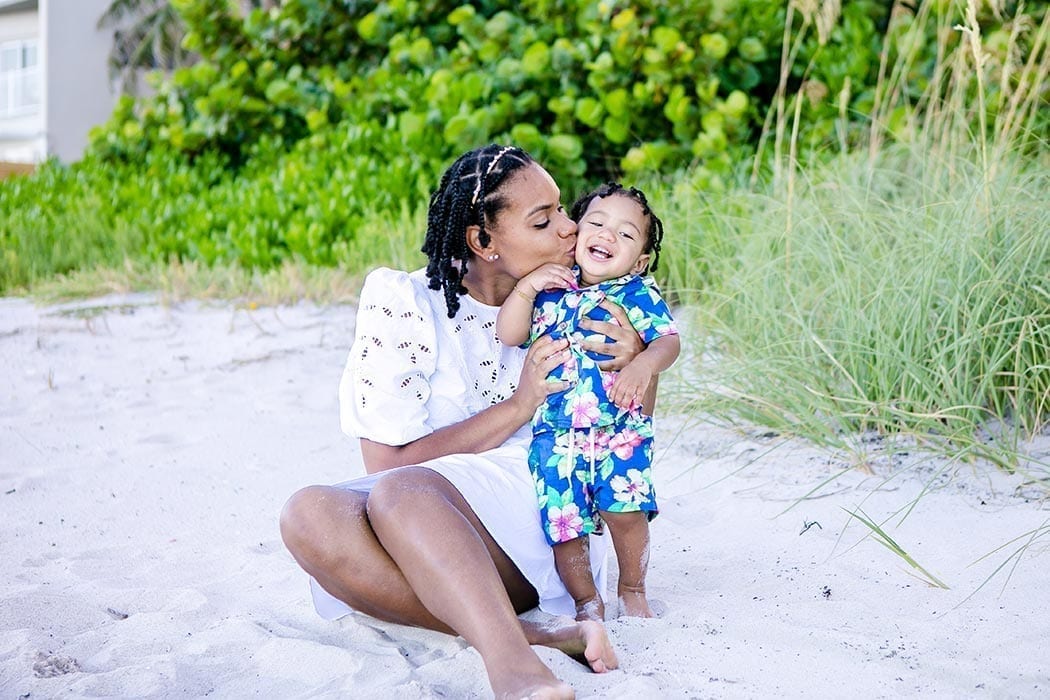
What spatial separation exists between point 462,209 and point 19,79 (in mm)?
13520

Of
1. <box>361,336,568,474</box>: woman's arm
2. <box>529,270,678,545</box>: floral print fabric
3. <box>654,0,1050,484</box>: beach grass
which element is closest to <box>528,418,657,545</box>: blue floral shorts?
<box>529,270,678,545</box>: floral print fabric

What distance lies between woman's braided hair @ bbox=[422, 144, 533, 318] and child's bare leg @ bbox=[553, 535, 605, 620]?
583 millimetres

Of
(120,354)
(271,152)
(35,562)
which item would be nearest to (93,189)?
(271,152)

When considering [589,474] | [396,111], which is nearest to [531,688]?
[589,474]

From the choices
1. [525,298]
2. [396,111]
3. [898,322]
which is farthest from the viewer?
[396,111]

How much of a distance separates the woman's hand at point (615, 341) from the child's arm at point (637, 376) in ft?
0.09

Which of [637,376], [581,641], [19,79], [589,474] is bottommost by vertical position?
[581,641]

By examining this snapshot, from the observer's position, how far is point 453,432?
8.18 ft

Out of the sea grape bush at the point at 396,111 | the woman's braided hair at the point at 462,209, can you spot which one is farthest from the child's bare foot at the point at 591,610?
the sea grape bush at the point at 396,111

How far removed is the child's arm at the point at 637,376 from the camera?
7.74 ft

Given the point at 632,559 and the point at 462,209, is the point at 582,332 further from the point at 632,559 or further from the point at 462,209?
the point at 632,559

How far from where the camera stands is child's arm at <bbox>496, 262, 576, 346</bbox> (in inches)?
97.0

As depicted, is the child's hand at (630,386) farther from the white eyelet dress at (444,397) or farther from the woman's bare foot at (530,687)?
the woman's bare foot at (530,687)

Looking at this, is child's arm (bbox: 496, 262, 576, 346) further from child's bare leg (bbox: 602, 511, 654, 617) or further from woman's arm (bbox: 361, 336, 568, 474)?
child's bare leg (bbox: 602, 511, 654, 617)
